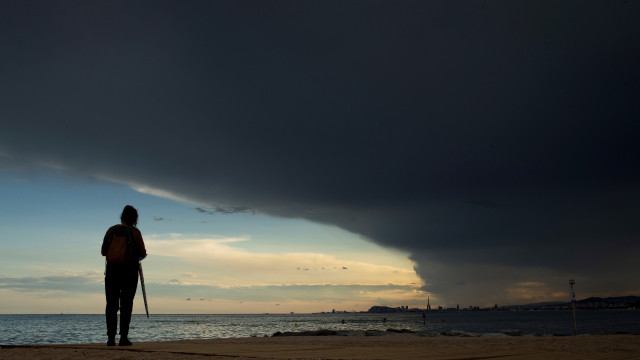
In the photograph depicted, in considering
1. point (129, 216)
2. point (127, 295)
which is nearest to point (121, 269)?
point (127, 295)

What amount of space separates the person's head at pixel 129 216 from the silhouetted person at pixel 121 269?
10 cm

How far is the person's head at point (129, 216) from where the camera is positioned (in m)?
7.19

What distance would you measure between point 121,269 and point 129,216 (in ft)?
2.81


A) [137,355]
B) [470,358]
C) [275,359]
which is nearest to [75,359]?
[137,355]

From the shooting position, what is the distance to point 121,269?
22.8ft

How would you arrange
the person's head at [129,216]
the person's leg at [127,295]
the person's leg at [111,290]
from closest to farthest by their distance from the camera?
1. the person's leg at [111,290]
2. the person's leg at [127,295]
3. the person's head at [129,216]

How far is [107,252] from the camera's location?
22.7 ft

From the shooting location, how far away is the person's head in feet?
23.6

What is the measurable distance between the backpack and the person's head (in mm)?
248

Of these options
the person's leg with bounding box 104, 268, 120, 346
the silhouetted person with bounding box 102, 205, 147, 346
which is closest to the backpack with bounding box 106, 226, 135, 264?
the silhouetted person with bounding box 102, 205, 147, 346

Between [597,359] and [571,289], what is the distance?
28.5 meters

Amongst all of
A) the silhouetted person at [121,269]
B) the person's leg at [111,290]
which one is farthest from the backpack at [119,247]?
the person's leg at [111,290]

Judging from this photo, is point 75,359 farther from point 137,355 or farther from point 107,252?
point 107,252

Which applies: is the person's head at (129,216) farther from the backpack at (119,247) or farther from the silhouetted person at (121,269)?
the backpack at (119,247)
